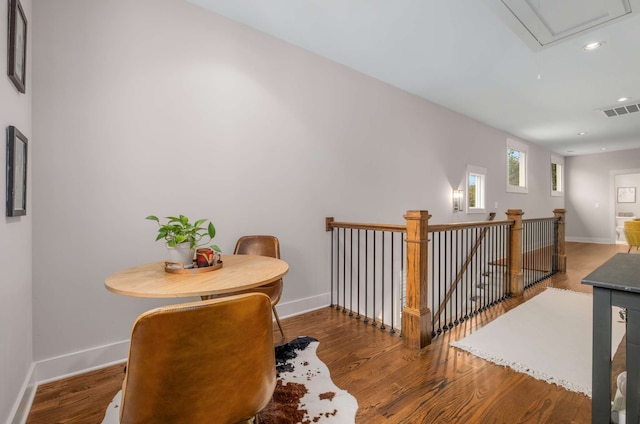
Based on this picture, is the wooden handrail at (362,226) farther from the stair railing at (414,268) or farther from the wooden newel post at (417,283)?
the wooden newel post at (417,283)

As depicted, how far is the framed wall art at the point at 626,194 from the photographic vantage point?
319 inches

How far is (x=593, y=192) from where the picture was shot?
844cm

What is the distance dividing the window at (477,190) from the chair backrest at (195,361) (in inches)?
209

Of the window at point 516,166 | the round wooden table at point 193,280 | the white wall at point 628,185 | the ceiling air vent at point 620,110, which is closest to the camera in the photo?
the round wooden table at point 193,280

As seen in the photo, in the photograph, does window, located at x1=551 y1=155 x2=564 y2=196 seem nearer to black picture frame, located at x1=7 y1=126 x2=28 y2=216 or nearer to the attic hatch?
the attic hatch

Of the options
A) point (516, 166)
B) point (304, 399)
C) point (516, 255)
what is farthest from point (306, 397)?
point (516, 166)

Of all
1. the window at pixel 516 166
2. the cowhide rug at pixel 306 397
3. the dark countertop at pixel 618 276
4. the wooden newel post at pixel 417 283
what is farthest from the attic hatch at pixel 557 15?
the window at pixel 516 166

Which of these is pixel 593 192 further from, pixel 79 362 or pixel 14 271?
pixel 14 271

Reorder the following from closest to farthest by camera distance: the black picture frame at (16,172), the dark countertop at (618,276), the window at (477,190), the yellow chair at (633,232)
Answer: the dark countertop at (618,276) < the black picture frame at (16,172) < the window at (477,190) < the yellow chair at (633,232)

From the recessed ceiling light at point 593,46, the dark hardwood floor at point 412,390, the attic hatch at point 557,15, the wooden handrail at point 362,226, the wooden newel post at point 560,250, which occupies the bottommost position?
the dark hardwood floor at point 412,390

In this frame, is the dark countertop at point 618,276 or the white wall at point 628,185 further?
the white wall at point 628,185

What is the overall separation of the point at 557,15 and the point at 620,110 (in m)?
3.71

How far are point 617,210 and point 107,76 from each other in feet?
38.0

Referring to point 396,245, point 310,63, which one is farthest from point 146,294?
point 396,245
